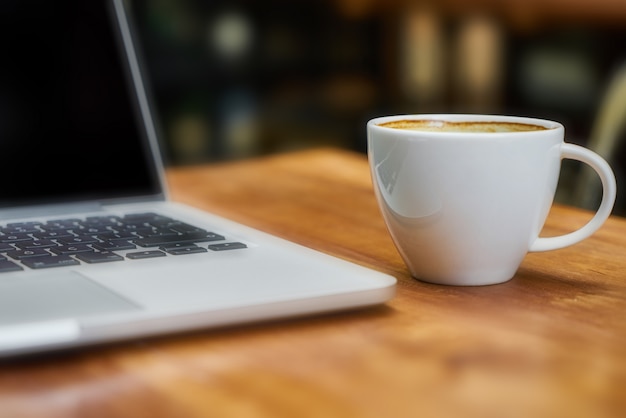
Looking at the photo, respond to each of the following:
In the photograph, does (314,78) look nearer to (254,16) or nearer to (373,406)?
(254,16)

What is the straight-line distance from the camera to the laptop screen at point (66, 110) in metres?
0.73

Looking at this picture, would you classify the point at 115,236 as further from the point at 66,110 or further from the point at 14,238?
the point at 66,110

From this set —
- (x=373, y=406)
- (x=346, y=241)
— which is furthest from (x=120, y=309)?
(x=346, y=241)

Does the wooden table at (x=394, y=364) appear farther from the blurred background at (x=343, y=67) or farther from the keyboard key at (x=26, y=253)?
the blurred background at (x=343, y=67)

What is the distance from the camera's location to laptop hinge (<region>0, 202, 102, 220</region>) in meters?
0.70

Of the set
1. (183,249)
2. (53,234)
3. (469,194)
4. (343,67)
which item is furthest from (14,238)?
(343,67)

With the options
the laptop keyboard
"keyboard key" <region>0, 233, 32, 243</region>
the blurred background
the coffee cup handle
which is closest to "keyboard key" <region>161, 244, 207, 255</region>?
the laptop keyboard

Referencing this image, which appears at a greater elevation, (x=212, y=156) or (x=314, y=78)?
(x=314, y=78)

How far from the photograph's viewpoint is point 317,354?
432 millimetres

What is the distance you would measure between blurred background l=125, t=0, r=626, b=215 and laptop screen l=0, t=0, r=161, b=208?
4.33ft

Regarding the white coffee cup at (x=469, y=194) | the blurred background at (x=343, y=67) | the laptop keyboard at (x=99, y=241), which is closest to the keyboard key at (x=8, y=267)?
the laptop keyboard at (x=99, y=241)

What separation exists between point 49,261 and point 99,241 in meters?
0.06

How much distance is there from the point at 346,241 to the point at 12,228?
0.81ft

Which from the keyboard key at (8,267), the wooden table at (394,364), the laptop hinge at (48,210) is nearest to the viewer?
the wooden table at (394,364)
